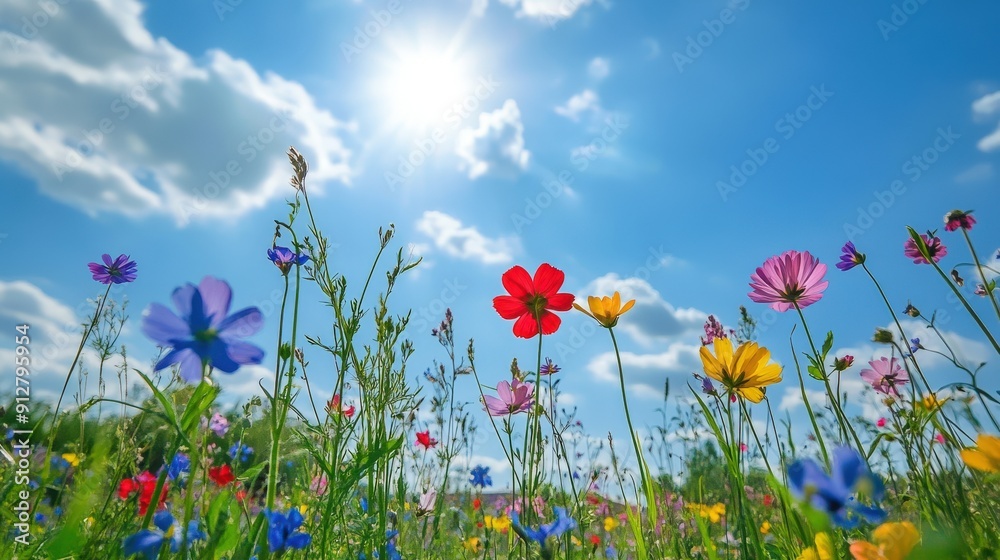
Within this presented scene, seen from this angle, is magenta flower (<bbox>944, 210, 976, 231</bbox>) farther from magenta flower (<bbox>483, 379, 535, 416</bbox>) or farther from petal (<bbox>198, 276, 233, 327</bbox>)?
petal (<bbox>198, 276, 233, 327</bbox>)

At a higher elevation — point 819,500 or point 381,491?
point 381,491

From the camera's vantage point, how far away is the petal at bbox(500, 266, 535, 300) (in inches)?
72.3

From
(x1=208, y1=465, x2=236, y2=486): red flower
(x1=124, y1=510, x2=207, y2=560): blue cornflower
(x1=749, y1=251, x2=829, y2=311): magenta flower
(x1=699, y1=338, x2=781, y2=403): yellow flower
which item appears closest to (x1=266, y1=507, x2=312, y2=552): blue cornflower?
(x1=124, y1=510, x2=207, y2=560): blue cornflower

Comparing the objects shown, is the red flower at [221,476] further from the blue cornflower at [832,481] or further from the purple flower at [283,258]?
the blue cornflower at [832,481]

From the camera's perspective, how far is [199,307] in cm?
94

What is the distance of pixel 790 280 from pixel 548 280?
82cm

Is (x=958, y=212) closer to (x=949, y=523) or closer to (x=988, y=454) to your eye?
(x=949, y=523)

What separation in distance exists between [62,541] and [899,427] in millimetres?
2177

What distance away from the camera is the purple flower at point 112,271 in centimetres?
296

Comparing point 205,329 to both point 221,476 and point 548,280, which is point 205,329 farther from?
point 221,476

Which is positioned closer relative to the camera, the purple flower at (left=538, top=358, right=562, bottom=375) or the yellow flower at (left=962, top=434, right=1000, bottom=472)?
the yellow flower at (left=962, top=434, right=1000, bottom=472)

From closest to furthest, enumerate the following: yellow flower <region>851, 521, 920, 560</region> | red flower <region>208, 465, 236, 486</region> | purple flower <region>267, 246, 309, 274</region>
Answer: yellow flower <region>851, 521, 920, 560</region>, purple flower <region>267, 246, 309, 274</region>, red flower <region>208, 465, 236, 486</region>

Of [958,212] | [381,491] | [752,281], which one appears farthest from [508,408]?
[958,212]

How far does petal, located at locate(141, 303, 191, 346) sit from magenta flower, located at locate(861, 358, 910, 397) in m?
2.76
